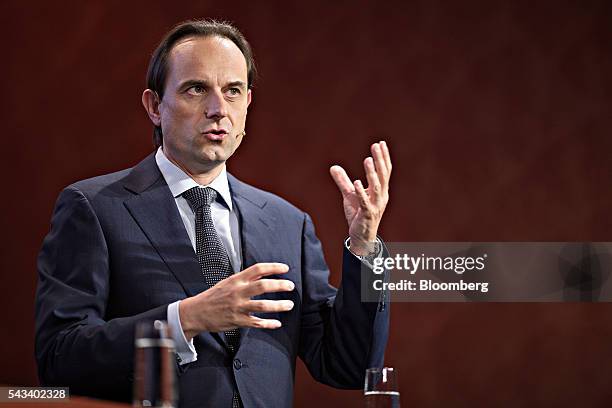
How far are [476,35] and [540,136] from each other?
409 millimetres

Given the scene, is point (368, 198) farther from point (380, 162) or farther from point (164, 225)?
point (164, 225)

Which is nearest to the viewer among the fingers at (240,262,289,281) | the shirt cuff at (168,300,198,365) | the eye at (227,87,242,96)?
the fingers at (240,262,289,281)

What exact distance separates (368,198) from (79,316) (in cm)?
67

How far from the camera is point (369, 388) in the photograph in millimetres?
1857

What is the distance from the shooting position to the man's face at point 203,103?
243cm

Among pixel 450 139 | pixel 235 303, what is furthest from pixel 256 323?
pixel 450 139

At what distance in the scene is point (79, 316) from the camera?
2.21 meters

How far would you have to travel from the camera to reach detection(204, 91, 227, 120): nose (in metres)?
2.41

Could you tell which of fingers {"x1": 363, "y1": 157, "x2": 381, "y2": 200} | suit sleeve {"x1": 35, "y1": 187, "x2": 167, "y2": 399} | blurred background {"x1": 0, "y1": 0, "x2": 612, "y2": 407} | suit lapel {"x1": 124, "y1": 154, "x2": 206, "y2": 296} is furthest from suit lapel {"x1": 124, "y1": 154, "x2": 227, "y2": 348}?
blurred background {"x1": 0, "y1": 0, "x2": 612, "y2": 407}

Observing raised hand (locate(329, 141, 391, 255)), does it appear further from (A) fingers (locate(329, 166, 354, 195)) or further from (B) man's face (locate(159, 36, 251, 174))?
(B) man's face (locate(159, 36, 251, 174))

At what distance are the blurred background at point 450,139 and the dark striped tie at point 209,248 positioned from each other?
101 cm

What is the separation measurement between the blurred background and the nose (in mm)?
1041

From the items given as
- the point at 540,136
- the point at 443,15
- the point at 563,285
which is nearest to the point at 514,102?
the point at 540,136

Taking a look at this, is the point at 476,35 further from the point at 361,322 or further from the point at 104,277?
the point at 104,277
